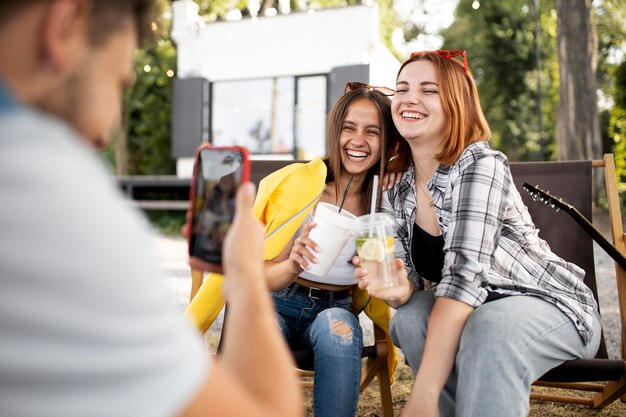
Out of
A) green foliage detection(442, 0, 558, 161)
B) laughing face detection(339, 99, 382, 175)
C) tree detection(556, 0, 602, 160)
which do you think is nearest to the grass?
laughing face detection(339, 99, 382, 175)

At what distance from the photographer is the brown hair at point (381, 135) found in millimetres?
2439

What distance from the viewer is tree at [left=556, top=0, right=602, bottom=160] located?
32.2 feet

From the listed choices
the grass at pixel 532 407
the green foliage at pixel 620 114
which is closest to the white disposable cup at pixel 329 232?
the grass at pixel 532 407

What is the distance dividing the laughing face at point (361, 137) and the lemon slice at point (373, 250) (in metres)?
0.73

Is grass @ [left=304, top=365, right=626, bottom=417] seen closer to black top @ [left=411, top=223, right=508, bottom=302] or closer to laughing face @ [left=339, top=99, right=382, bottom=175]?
black top @ [left=411, top=223, right=508, bottom=302]

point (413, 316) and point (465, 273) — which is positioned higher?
point (465, 273)

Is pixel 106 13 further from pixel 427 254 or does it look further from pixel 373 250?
pixel 427 254

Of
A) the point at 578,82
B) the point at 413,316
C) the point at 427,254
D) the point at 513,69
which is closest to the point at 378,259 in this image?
the point at 413,316

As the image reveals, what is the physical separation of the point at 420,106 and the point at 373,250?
2.08ft

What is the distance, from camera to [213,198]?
939mm

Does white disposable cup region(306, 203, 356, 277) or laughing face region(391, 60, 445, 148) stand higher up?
laughing face region(391, 60, 445, 148)

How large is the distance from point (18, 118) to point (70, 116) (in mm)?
77

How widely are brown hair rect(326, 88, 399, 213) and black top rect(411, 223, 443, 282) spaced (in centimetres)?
34

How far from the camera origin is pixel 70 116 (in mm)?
631
